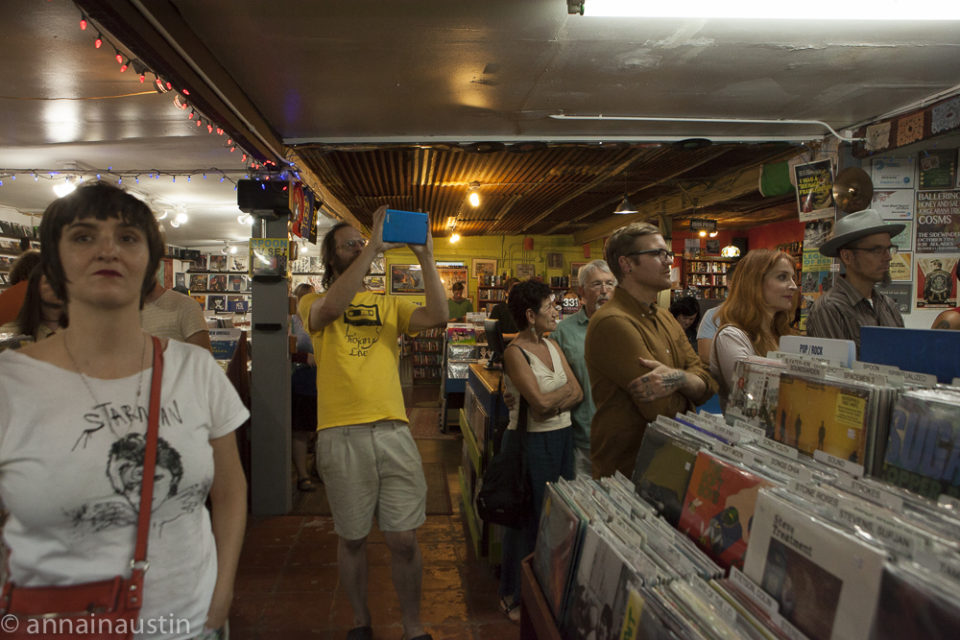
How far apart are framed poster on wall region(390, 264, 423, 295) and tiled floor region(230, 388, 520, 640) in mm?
8669

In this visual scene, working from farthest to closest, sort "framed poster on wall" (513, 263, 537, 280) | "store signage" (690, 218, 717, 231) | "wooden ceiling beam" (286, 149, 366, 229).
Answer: "framed poster on wall" (513, 263, 537, 280), "store signage" (690, 218, 717, 231), "wooden ceiling beam" (286, 149, 366, 229)

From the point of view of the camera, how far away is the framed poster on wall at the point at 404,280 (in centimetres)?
1228

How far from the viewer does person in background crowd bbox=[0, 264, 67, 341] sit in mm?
2168

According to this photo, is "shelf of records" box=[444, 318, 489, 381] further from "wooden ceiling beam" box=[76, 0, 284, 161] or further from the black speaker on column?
"wooden ceiling beam" box=[76, 0, 284, 161]

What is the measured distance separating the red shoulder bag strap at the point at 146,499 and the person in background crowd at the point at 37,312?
1491mm

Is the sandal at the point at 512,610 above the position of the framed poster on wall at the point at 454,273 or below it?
below

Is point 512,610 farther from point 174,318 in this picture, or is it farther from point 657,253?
point 174,318

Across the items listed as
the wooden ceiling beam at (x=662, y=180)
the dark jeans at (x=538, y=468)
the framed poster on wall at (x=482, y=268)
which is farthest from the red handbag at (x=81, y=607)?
the framed poster on wall at (x=482, y=268)

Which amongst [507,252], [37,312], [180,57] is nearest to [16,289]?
[37,312]

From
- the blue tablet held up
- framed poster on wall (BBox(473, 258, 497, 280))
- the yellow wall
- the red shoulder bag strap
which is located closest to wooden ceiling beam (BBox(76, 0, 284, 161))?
the blue tablet held up

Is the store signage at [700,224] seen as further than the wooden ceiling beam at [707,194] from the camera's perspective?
Yes

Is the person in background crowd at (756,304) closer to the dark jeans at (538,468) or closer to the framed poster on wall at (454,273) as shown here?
the dark jeans at (538,468)

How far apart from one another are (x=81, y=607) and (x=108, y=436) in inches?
12.4

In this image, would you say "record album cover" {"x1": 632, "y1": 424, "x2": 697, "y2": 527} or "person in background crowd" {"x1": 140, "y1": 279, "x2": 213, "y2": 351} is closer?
"record album cover" {"x1": 632, "y1": 424, "x2": 697, "y2": 527}
